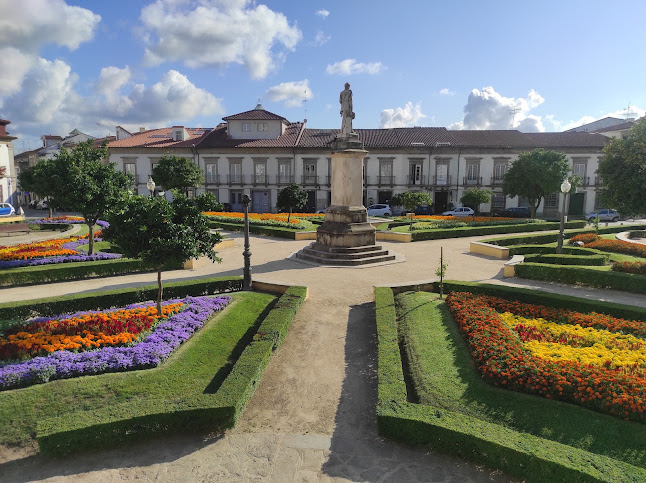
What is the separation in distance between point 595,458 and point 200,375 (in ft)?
17.2

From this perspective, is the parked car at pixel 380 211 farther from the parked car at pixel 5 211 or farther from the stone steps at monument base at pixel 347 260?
the parked car at pixel 5 211

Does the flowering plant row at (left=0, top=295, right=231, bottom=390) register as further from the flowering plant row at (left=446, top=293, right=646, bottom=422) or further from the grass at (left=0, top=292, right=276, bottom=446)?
the flowering plant row at (left=446, top=293, right=646, bottom=422)

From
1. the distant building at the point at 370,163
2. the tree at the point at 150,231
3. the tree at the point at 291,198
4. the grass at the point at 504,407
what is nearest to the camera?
the grass at the point at 504,407

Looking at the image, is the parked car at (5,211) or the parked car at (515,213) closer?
the parked car at (5,211)

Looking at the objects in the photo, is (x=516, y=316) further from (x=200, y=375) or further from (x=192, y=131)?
(x=192, y=131)

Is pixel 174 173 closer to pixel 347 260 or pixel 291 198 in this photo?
pixel 291 198

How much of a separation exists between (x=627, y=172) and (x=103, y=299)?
48.4 feet

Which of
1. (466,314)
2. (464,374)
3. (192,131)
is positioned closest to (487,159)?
(192,131)

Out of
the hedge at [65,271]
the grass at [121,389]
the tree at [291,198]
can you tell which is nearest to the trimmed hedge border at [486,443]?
Answer: the grass at [121,389]

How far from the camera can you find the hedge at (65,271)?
12.5 metres

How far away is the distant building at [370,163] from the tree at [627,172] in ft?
87.9

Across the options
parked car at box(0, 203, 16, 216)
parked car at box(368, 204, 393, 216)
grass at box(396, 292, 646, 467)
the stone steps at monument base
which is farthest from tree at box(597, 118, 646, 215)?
parked car at box(0, 203, 16, 216)

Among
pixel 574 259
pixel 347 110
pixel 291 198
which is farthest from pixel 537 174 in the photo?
pixel 347 110

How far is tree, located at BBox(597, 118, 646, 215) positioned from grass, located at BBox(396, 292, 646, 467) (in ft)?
28.4
